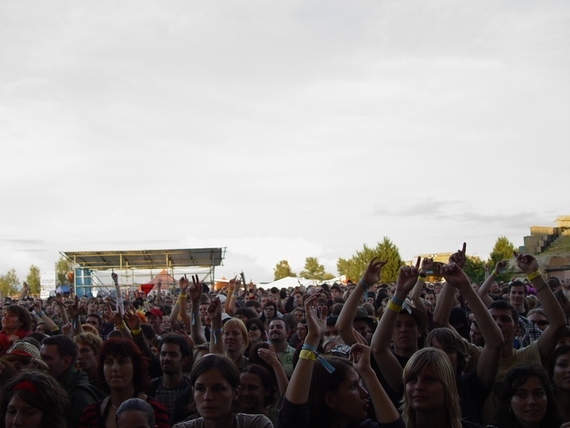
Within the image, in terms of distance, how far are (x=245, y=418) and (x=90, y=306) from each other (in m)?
10.1

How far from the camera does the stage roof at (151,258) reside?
2550 centimetres

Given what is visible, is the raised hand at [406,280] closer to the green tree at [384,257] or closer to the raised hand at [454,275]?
the raised hand at [454,275]

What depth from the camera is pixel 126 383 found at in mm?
4426

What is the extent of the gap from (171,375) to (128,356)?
1125 millimetres

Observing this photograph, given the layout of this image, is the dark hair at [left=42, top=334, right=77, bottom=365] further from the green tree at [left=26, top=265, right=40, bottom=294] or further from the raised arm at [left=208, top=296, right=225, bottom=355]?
the green tree at [left=26, top=265, right=40, bottom=294]

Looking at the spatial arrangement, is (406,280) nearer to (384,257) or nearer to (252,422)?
(252,422)

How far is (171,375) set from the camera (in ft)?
18.2

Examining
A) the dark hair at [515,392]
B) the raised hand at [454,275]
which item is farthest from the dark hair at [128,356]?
the dark hair at [515,392]

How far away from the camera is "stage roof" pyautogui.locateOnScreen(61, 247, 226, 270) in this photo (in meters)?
25.5

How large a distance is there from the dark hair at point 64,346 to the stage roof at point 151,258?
20276mm

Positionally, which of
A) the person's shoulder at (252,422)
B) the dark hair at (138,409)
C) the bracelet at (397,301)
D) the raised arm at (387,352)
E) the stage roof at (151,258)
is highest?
the stage roof at (151,258)

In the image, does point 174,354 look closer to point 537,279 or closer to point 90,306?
point 537,279

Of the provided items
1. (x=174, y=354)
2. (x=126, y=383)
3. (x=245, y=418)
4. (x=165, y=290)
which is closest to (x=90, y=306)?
(x=174, y=354)

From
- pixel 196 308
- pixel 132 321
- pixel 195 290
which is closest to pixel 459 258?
pixel 195 290
